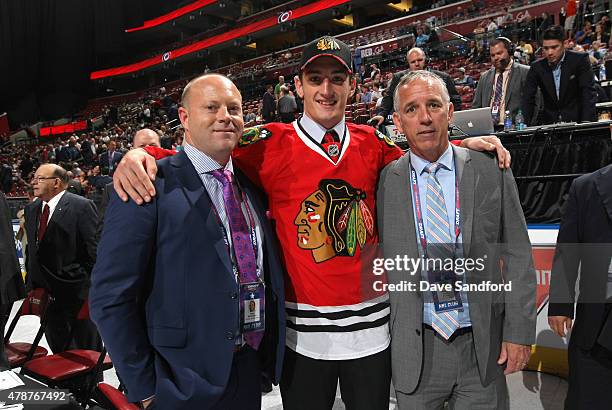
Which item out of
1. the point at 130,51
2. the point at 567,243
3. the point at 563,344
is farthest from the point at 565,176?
the point at 130,51

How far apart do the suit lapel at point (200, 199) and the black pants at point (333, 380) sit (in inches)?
18.2

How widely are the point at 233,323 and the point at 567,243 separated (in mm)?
1379

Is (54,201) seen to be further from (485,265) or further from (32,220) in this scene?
(485,265)

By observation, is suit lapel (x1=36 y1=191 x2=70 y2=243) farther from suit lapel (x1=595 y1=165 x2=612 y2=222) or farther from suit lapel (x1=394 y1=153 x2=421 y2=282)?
suit lapel (x1=595 y1=165 x2=612 y2=222)

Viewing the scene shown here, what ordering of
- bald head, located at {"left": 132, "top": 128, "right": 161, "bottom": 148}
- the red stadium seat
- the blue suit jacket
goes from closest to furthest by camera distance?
1. the blue suit jacket
2. the red stadium seat
3. bald head, located at {"left": 132, "top": 128, "right": 161, "bottom": 148}

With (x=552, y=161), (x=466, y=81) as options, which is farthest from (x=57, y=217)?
(x=466, y=81)

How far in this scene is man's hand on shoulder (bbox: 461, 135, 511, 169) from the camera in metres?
1.61

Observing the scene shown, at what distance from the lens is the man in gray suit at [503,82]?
15.4 ft

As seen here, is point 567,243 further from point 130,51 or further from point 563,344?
point 130,51

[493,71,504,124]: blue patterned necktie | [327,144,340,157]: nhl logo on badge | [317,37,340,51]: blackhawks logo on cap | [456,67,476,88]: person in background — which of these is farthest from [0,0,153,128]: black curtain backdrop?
[327,144,340,157]: nhl logo on badge

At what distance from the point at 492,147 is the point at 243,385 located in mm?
1176

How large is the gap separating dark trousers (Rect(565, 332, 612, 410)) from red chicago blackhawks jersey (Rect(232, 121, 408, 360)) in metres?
0.81

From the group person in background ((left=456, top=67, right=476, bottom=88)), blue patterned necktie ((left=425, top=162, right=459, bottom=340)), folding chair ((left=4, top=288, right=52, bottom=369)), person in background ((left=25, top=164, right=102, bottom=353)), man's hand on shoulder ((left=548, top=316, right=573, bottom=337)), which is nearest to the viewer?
blue patterned necktie ((left=425, top=162, right=459, bottom=340))

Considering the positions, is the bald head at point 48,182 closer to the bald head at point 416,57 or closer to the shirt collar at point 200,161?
the shirt collar at point 200,161
